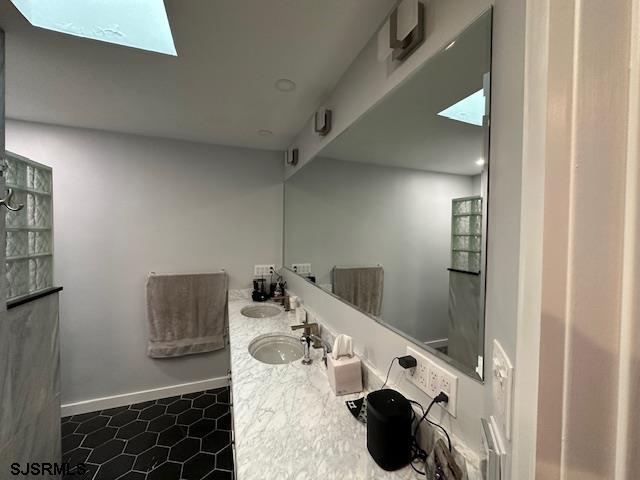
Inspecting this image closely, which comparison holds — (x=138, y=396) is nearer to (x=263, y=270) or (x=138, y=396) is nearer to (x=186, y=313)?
(x=186, y=313)

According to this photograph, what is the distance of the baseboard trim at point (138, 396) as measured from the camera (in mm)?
2018

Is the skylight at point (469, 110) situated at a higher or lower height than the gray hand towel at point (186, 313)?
higher

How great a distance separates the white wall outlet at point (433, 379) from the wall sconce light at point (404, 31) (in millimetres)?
975

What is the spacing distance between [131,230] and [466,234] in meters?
2.42

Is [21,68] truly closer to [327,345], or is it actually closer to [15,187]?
[15,187]

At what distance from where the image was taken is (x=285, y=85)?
4.53 ft

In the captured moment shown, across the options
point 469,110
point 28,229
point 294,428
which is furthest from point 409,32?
point 28,229

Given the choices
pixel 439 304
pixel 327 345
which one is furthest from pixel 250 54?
pixel 327 345

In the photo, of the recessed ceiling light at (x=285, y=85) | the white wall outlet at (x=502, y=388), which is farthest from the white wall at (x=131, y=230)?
the white wall outlet at (x=502, y=388)

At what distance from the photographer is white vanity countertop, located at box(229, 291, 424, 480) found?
71 cm

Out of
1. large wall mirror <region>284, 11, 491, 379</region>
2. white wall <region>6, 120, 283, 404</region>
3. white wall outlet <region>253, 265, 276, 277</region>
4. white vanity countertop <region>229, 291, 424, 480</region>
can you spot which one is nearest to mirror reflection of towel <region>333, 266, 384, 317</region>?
large wall mirror <region>284, 11, 491, 379</region>

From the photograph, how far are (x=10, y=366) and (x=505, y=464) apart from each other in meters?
1.82

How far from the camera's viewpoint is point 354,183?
151 centimetres

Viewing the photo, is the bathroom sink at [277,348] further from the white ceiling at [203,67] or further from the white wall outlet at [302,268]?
the white ceiling at [203,67]
